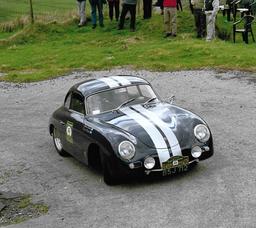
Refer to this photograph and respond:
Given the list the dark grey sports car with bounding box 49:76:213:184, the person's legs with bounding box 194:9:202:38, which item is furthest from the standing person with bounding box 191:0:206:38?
the dark grey sports car with bounding box 49:76:213:184

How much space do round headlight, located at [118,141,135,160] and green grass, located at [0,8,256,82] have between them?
31.4ft

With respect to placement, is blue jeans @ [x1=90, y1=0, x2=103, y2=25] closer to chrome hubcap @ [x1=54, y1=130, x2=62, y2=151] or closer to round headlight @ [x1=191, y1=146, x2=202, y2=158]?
chrome hubcap @ [x1=54, y1=130, x2=62, y2=151]

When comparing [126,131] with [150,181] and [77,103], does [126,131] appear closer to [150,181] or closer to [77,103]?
[150,181]

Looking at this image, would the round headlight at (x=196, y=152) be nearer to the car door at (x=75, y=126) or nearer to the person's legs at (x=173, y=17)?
the car door at (x=75, y=126)

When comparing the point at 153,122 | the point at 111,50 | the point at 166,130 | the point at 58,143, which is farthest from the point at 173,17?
the point at 166,130

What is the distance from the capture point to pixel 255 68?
1798 cm

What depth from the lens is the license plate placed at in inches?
363

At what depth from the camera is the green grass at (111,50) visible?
1975cm

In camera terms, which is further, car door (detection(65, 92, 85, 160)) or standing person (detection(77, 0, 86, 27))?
standing person (detection(77, 0, 86, 27))

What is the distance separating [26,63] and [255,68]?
30.0 feet

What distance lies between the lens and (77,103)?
11125 mm

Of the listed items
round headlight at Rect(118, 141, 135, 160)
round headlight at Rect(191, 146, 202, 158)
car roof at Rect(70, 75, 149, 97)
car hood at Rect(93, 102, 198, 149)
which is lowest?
round headlight at Rect(191, 146, 202, 158)

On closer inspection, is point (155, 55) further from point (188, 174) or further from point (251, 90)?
point (188, 174)

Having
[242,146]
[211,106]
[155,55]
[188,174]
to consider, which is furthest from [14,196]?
[155,55]
